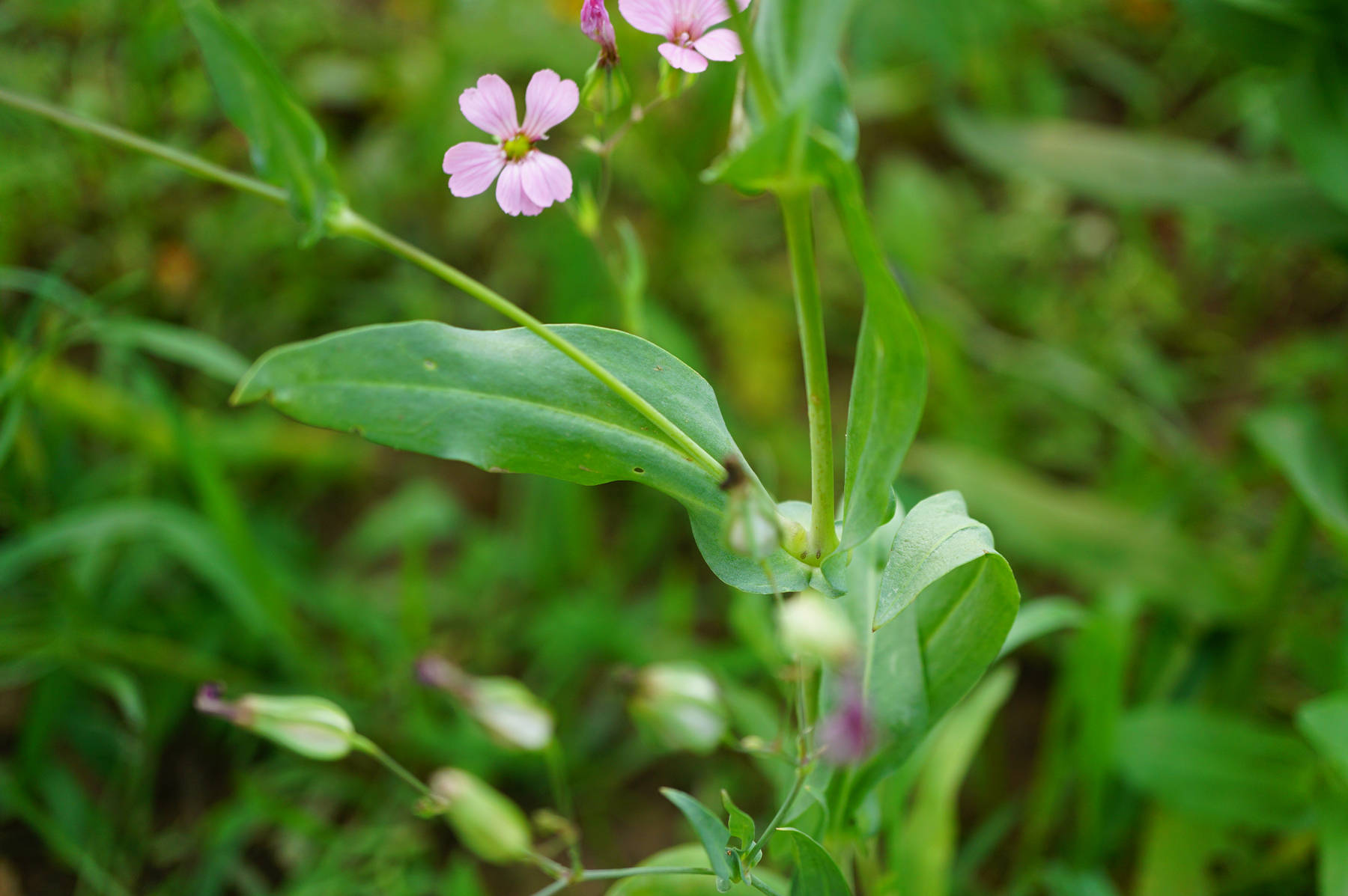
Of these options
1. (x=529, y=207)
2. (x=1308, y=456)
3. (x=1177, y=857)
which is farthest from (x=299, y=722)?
(x=1308, y=456)

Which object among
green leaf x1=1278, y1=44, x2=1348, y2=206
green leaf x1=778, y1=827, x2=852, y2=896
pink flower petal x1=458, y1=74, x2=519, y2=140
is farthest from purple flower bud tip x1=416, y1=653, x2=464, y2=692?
green leaf x1=1278, y1=44, x2=1348, y2=206

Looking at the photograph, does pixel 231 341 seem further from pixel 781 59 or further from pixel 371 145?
pixel 781 59

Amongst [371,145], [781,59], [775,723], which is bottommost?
[775,723]

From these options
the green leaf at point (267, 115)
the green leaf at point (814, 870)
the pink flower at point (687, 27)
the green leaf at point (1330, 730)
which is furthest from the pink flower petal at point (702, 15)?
the green leaf at point (1330, 730)

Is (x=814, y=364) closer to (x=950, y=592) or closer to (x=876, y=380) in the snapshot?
(x=876, y=380)

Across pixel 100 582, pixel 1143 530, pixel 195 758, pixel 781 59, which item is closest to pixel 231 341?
pixel 100 582

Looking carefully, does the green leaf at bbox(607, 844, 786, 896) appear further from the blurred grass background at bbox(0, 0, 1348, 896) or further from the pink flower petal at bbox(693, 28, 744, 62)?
the pink flower petal at bbox(693, 28, 744, 62)
